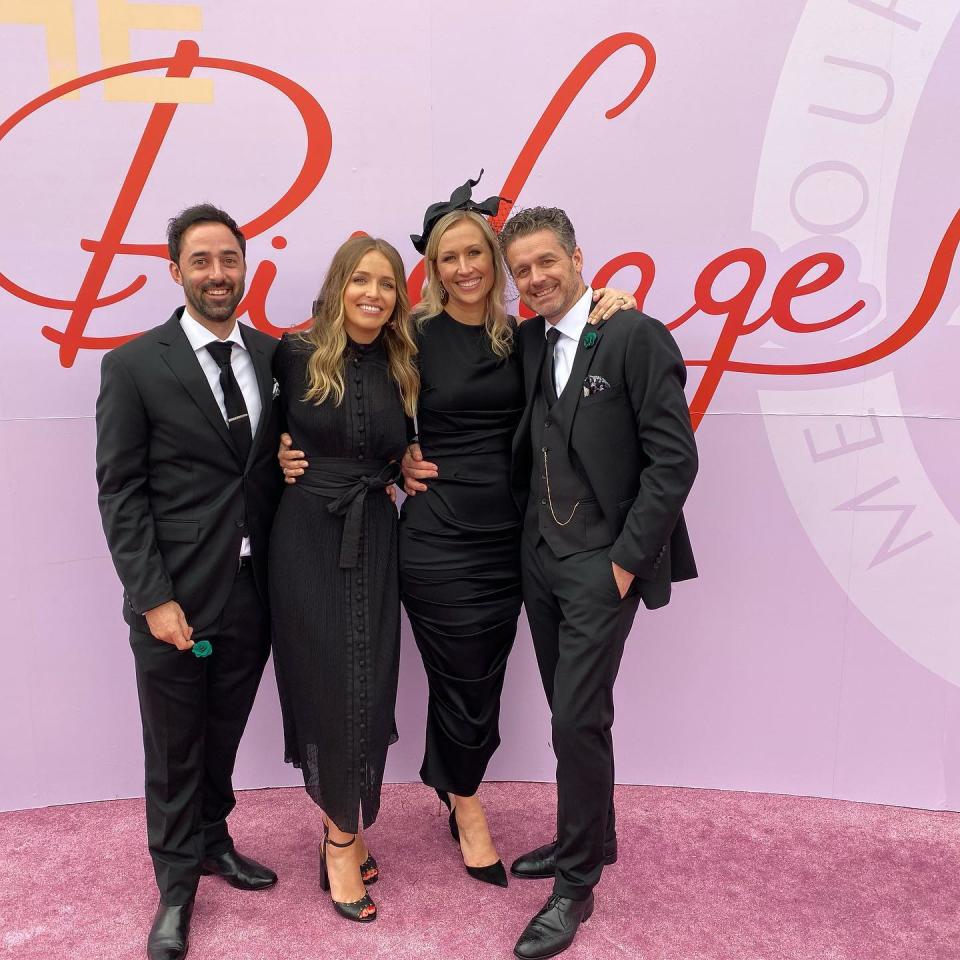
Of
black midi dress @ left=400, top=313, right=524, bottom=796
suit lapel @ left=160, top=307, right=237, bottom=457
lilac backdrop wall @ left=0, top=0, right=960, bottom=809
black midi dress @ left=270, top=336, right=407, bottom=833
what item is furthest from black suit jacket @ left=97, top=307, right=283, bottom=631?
lilac backdrop wall @ left=0, top=0, right=960, bottom=809

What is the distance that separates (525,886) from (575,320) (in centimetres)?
163

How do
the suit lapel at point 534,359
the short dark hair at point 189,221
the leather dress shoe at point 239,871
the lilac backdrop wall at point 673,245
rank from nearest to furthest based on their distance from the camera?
the short dark hair at point 189,221 < the suit lapel at point 534,359 < the leather dress shoe at point 239,871 < the lilac backdrop wall at point 673,245

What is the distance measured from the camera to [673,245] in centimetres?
276

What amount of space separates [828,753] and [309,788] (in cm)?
180

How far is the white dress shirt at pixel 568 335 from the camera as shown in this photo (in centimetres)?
226

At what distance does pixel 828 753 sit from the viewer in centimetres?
299

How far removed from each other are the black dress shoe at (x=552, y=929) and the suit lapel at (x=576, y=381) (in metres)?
1.22

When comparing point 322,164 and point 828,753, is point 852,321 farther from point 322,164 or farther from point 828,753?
point 322,164

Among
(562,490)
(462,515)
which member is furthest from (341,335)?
(562,490)

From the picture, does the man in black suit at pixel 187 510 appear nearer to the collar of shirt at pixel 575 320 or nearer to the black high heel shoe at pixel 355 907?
the black high heel shoe at pixel 355 907

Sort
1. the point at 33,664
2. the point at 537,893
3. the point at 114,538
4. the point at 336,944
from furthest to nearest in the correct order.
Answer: the point at 33,664, the point at 537,893, the point at 336,944, the point at 114,538

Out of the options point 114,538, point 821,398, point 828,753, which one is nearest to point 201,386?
point 114,538

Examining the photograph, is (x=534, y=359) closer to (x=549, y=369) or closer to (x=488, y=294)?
(x=549, y=369)

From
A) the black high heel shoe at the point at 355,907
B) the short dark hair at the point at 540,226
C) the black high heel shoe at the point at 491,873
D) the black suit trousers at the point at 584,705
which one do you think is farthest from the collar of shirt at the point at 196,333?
the black high heel shoe at the point at 491,873
